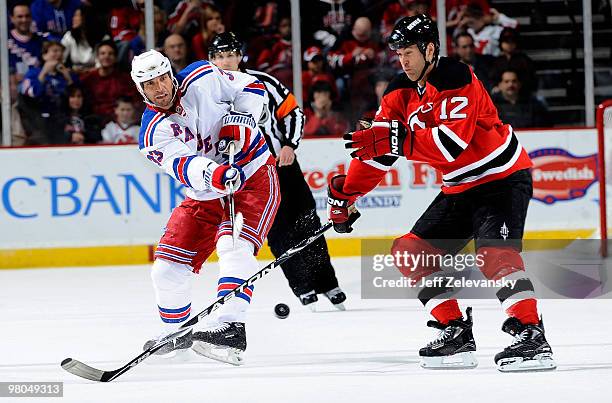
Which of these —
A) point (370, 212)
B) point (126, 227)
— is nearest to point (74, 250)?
point (126, 227)

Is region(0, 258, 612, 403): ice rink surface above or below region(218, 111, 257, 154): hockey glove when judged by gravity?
below

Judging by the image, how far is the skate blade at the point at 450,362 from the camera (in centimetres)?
365

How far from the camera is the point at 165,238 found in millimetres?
3955

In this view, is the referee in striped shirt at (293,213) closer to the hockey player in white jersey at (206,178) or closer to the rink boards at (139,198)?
the hockey player in white jersey at (206,178)

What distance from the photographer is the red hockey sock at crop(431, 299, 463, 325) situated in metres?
3.71

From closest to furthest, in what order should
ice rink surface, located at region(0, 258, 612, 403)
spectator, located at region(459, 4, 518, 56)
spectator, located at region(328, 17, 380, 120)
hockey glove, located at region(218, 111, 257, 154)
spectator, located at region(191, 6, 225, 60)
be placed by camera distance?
ice rink surface, located at region(0, 258, 612, 403), hockey glove, located at region(218, 111, 257, 154), spectator, located at region(191, 6, 225, 60), spectator, located at region(328, 17, 380, 120), spectator, located at region(459, 4, 518, 56)

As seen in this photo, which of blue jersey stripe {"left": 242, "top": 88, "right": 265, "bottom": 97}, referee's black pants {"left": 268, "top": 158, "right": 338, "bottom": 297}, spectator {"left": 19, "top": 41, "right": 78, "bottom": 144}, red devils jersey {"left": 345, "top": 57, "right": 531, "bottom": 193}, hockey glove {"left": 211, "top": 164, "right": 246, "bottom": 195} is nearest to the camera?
red devils jersey {"left": 345, "top": 57, "right": 531, "bottom": 193}

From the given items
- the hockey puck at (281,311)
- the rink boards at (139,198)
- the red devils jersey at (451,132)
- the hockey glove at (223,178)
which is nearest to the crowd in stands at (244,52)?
the rink boards at (139,198)

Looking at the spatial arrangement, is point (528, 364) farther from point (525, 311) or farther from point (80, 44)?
point (80, 44)

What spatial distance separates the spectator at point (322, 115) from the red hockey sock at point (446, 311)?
3.70 metres

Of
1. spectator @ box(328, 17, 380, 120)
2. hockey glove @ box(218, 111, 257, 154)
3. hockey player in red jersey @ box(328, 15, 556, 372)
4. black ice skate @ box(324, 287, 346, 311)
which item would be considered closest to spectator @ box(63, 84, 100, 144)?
spectator @ box(328, 17, 380, 120)

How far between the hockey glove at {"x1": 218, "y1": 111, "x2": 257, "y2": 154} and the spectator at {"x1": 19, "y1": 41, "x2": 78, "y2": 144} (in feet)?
11.2

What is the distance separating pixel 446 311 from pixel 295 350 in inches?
25.4

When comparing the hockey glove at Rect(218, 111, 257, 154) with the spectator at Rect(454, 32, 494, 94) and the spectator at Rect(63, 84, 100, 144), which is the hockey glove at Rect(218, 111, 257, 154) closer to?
the spectator at Rect(63, 84, 100, 144)
